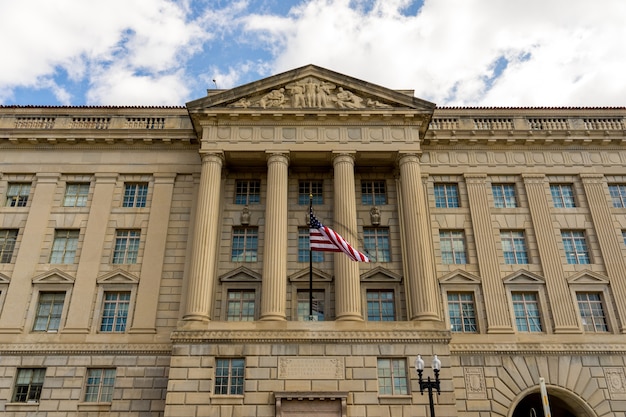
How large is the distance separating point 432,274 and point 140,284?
1501 centimetres

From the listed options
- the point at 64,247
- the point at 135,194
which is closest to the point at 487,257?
the point at 135,194

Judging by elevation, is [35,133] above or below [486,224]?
above

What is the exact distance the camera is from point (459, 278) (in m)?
28.5

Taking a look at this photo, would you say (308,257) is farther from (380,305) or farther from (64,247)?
(64,247)

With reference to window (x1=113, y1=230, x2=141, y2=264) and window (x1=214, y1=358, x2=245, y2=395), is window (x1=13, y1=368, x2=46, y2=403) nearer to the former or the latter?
window (x1=113, y1=230, x2=141, y2=264)

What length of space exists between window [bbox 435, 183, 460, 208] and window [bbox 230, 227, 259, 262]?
10568 mm

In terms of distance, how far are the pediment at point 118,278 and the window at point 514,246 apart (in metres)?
19.9

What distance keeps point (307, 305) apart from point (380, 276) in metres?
4.13

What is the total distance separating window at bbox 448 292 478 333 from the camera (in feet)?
90.3

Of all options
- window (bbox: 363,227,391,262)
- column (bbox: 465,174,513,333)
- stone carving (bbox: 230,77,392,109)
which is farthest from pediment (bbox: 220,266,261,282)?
column (bbox: 465,174,513,333)

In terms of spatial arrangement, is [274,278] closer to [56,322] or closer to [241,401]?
[241,401]

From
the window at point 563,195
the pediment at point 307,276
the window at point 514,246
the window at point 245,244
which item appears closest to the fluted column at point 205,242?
the window at point 245,244

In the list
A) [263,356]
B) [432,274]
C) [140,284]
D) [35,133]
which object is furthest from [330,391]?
[35,133]

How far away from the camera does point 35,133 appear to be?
104 feet
